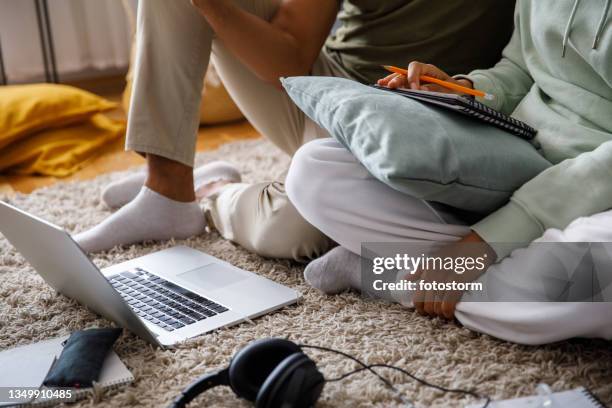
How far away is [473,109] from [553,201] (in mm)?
165

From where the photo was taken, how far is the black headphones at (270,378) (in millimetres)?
835

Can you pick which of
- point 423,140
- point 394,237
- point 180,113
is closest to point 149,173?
point 180,113

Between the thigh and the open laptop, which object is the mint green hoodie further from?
the open laptop

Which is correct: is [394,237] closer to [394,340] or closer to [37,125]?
[394,340]

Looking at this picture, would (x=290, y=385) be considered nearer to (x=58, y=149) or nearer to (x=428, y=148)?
(x=428, y=148)

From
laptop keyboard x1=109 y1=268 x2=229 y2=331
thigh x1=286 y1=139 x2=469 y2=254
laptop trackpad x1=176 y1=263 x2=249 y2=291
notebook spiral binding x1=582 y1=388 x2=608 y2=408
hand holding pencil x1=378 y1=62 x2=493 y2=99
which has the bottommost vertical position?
laptop trackpad x1=176 y1=263 x2=249 y2=291

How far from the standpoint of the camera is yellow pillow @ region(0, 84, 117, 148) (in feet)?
6.66

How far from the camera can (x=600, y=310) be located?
95 cm

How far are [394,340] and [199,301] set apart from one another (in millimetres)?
332

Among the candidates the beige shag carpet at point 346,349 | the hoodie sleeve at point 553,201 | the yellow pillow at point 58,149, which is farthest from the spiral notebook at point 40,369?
the yellow pillow at point 58,149

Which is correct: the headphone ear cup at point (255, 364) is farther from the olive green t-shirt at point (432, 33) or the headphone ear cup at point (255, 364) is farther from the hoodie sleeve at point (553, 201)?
the olive green t-shirt at point (432, 33)

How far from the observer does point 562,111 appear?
3.73 ft

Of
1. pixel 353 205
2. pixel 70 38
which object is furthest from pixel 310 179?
pixel 70 38

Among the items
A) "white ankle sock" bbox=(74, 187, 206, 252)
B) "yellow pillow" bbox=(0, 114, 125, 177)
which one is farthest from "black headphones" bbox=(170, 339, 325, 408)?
"yellow pillow" bbox=(0, 114, 125, 177)
